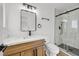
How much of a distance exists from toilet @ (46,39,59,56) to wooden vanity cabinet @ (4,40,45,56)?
2.2 inches

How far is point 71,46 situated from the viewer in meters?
1.06

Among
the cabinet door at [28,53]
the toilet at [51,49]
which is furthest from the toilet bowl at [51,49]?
the cabinet door at [28,53]

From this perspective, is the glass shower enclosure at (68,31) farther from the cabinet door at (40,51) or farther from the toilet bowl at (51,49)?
the cabinet door at (40,51)

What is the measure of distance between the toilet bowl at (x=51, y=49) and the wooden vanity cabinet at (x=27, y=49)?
6cm

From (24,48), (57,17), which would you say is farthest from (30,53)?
(57,17)

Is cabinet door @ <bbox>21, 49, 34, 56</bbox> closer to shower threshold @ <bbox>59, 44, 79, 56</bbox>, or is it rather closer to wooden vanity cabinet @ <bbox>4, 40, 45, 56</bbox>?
wooden vanity cabinet @ <bbox>4, 40, 45, 56</bbox>

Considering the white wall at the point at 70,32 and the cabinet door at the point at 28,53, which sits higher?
the white wall at the point at 70,32

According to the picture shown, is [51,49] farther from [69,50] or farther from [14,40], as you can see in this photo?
[14,40]

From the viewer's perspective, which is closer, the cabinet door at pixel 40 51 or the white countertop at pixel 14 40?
the white countertop at pixel 14 40

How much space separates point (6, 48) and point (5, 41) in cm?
7

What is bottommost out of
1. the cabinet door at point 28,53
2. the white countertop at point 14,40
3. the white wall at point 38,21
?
the cabinet door at point 28,53

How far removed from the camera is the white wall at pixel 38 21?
38.0 inches

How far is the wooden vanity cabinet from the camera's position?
3.10 feet

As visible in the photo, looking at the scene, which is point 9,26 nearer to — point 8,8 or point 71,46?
point 8,8
